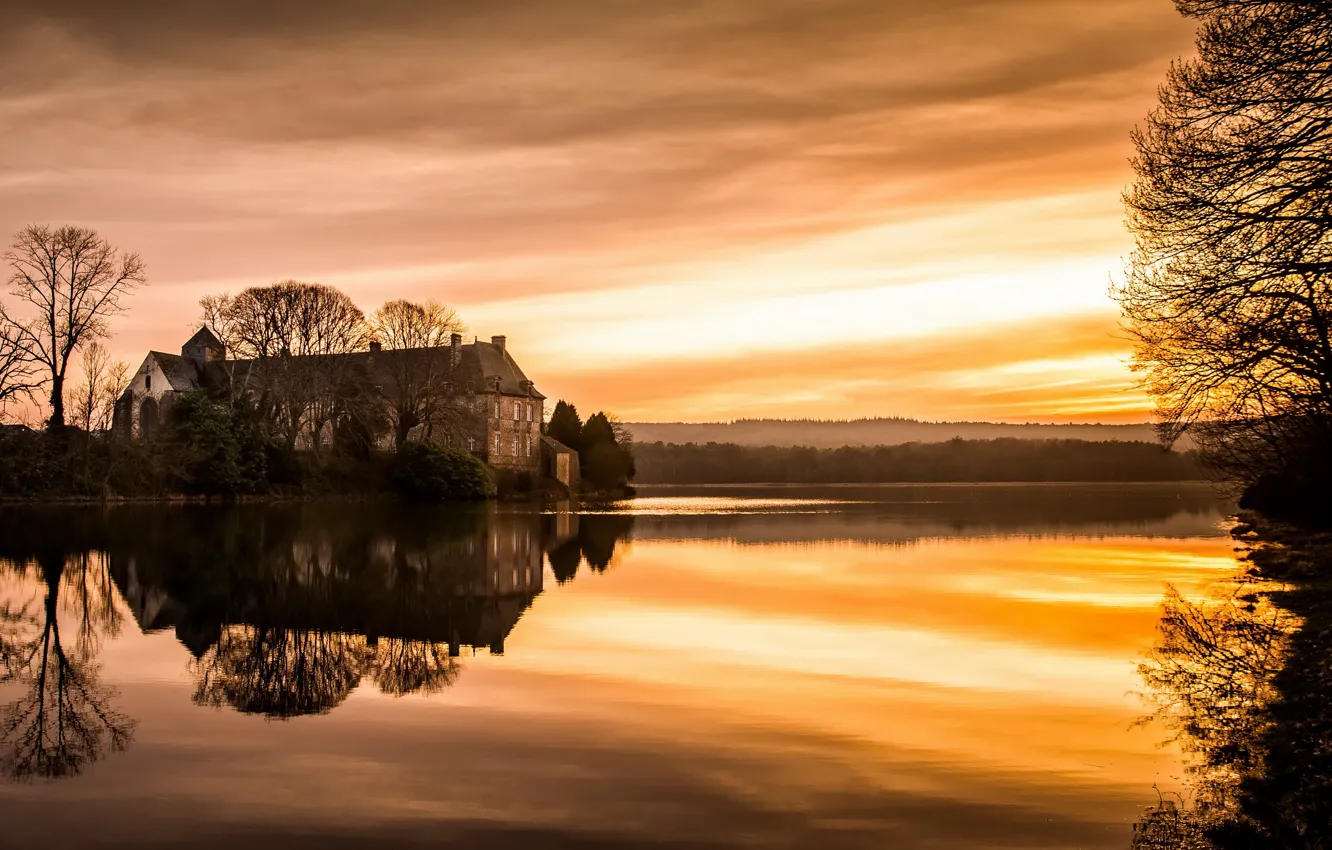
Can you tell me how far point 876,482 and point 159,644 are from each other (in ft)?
427

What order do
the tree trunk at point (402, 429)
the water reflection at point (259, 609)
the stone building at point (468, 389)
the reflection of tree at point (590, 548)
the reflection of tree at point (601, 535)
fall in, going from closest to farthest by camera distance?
the water reflection at point (259, 609) < the reflection of tree at point (590, 548) < the reflection of tree at point (601, 535) < the tree trunk at point (402, 429) < the stone building at point (468, 389)

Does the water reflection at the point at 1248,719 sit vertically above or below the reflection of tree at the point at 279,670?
below

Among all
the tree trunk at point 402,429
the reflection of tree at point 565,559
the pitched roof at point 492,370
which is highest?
the pitched roof at point 492,370

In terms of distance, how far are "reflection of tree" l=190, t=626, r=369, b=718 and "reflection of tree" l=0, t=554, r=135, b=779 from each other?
1.00 metres

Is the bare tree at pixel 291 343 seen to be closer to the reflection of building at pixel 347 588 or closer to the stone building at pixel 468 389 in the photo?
the stone building at pixel 468 389

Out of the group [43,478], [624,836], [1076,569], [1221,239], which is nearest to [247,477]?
[43,478]

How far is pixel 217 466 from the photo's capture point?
55562mm

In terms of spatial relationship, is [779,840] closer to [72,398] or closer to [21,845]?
[21,845]

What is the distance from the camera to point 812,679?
436 inches

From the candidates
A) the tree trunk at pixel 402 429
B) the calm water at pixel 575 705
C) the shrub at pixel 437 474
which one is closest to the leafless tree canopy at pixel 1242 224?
the calm water at pixel 575 705

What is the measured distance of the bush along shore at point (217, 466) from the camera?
5234 cm

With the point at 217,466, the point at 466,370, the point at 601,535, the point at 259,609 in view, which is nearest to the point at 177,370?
the point at 466,370

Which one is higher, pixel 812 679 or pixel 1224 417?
pixel 1224 417

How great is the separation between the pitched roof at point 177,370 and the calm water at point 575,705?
59904 millimetres
